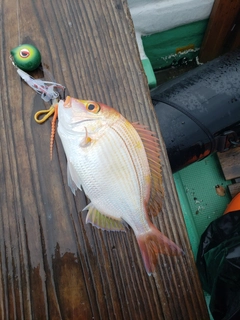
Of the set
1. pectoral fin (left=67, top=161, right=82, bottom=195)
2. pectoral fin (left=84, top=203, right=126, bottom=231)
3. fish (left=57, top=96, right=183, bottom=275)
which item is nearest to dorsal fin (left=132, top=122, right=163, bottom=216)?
fish (left=57, top=96, right=183, bottom=275)

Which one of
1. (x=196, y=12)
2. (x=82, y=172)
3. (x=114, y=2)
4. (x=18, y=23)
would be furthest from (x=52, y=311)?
(x=196, y=12)

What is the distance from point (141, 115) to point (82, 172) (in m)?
0.44

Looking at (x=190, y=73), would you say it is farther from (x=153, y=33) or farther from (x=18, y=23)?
(x=18, y=23)

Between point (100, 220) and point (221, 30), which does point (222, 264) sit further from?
point (221, 30)

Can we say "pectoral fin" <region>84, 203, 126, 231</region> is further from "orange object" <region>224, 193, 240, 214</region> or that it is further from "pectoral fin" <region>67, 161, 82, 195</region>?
"orange object" <region>224, 193, 240, 214</region>

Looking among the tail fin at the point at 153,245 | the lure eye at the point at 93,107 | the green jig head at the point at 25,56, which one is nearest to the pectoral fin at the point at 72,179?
the lure eye at the point at 93,107

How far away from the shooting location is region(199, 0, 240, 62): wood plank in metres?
2.09

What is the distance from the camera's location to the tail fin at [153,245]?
113 cm

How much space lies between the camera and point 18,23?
1.42 metres

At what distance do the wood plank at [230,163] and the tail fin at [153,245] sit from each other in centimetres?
113

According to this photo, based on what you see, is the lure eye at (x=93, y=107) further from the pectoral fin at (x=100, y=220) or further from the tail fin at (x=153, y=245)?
the tail fin at (x=153, y=245)

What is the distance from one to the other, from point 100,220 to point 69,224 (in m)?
0.16

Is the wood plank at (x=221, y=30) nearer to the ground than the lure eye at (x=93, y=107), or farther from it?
farther from it

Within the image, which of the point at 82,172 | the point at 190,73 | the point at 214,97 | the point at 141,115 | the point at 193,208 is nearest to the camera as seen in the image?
the point at 82,172
